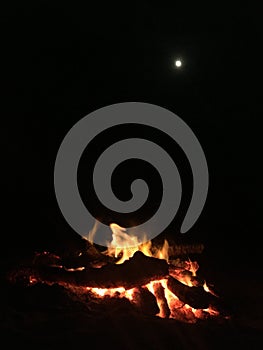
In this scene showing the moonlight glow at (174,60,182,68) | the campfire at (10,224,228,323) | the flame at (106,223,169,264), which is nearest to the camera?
the campfire at (10,224,228,323)

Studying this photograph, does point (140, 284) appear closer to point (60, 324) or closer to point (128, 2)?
point (60, 324)

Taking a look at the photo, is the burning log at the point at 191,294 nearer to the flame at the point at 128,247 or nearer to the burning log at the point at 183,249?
the flame at the point at 128,247

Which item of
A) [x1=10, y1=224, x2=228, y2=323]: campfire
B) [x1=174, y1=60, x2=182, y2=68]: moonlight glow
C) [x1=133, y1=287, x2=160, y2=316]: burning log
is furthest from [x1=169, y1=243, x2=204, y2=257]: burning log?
[x1=174, y1=60, x2=182, y2=68]: moonlight glow

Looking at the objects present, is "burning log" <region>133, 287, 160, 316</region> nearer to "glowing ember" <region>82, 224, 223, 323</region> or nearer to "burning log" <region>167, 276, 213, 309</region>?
"glowing ember" <region>82, 224, 223, 323</region>

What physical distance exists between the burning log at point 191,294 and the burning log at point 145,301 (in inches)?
11.0

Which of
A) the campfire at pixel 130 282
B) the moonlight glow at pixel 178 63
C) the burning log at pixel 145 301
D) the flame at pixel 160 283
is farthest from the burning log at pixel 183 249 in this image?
the moonlight glow at pixel 178 63

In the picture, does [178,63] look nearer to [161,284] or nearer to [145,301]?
Result: [161,284]

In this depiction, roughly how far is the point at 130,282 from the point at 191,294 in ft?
1.99

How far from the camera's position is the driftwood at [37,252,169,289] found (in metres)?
3.60

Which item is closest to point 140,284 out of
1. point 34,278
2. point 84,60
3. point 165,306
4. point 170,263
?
point 165,306

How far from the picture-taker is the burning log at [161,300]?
3.48 meters

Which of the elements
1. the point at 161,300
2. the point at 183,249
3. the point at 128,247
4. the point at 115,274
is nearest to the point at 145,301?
the point at 161,300

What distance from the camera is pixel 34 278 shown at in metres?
3.81

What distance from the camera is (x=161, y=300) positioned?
3.66 meters
